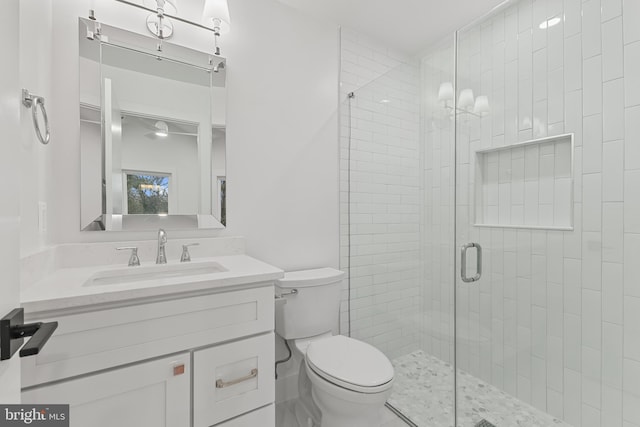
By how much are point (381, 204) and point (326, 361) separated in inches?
44.1

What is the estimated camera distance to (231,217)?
5.40ft

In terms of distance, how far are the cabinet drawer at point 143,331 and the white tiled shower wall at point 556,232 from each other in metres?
1.31

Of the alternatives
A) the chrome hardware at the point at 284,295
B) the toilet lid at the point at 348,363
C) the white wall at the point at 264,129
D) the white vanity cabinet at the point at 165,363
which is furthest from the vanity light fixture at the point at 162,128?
the toilet lid at the point at 348,363

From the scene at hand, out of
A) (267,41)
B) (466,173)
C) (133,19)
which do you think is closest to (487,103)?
(466,173)

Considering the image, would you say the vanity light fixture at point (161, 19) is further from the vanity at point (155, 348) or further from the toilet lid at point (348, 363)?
the toilet lid at point (348, 363)

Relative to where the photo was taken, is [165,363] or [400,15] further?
[400,15]

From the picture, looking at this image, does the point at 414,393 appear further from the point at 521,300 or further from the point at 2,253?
the point at 2,253

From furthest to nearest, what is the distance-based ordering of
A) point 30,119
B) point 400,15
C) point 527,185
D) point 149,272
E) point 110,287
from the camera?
point 400,15, point 527,185, point 149,272, point 30,119, point 110,287

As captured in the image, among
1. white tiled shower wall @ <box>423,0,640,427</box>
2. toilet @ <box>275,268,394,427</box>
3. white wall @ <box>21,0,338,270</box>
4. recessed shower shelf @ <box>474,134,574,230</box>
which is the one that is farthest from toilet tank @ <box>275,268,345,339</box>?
recessed shower shelf @ <box>474,134,574,230</box>

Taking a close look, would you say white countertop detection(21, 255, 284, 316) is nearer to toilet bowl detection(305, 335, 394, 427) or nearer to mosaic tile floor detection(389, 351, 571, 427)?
toilet bowl detection(305, 335, 394, 427)

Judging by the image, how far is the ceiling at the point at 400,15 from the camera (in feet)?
6.09

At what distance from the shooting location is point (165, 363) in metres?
0.98

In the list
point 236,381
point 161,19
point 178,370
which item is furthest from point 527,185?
point 161,19

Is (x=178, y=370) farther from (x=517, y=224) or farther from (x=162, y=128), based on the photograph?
(x=517, y=224)
